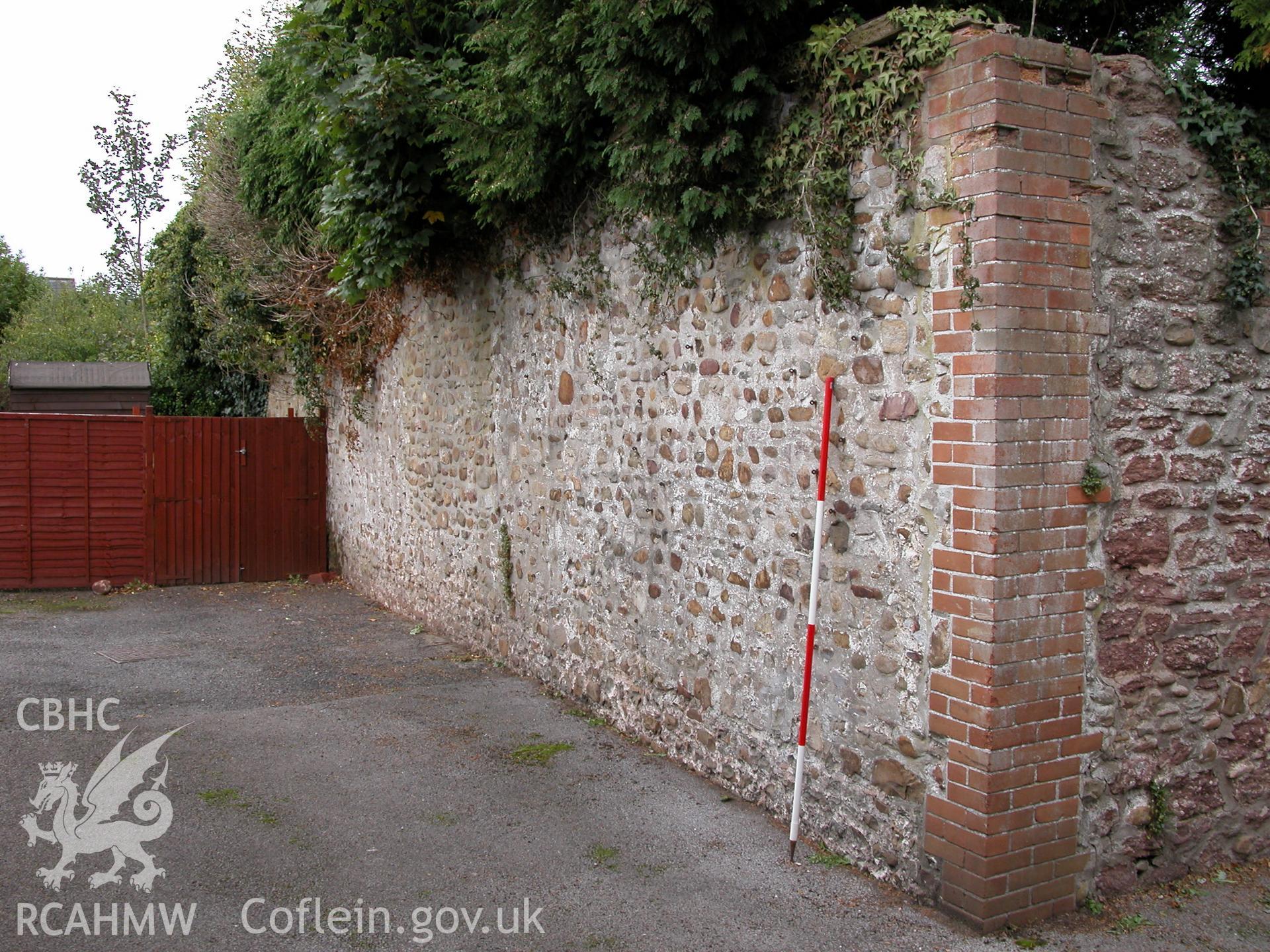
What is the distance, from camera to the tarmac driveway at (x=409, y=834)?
3902 mm

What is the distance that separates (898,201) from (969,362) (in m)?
0.75

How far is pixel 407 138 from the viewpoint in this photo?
7.15m

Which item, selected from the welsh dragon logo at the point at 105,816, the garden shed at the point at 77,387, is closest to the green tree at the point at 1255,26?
the welsh dragon logo at the point at 105,816

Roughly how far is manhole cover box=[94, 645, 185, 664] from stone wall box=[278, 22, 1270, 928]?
510cm

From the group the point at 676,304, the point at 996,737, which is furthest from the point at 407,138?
the point at 996,737

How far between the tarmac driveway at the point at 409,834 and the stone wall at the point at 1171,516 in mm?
473

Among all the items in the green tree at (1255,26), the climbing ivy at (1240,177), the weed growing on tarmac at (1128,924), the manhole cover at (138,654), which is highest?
the green tree at (1255,26)

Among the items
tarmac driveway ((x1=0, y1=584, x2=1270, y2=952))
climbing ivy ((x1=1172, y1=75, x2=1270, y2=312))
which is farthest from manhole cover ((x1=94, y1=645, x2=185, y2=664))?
climbing ivy ((x1=1172, y1=75, x2=1270, y2=312))

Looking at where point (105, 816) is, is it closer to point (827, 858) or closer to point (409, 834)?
point (409, 834)

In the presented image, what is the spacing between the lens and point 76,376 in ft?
54.5

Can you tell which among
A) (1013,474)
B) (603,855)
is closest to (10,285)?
(603,855)

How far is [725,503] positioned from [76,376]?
48.9 ft

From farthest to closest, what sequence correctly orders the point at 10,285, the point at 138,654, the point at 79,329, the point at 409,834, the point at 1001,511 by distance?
the point at 79,329 → the point at 10,285 → the point at 138,654 → the point at 409,834 → the point at 1001,511

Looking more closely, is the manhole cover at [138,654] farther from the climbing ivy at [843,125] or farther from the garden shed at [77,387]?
the garden shed at [77,387]
